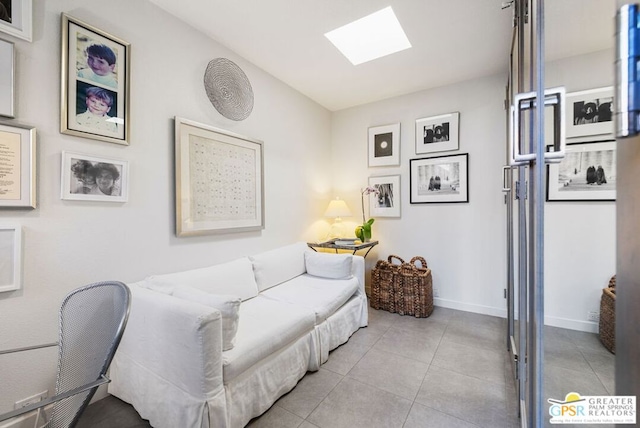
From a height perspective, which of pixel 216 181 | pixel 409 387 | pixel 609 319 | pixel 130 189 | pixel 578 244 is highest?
pixel 216 181

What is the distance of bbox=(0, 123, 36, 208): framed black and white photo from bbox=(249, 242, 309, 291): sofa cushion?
154cm

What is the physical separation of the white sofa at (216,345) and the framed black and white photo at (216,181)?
1.34 feet

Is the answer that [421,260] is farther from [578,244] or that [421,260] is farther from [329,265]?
[578,244]

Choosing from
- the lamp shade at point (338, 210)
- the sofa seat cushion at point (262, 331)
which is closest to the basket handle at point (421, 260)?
the lamp shade at point (338, 210)

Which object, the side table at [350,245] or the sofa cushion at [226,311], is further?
the side table at [350,245]

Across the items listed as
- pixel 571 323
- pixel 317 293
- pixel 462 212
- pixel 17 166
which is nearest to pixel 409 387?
pixel 317 293

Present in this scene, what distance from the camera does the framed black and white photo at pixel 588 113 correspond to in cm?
57

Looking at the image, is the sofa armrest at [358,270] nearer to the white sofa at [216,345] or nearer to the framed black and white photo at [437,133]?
the white sofa at [216,345]

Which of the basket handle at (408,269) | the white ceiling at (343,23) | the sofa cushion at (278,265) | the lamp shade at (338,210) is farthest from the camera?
the lamp shade at (338,210)

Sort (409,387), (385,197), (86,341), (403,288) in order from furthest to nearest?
(385,197), (403,288), (409,387), (86,341)

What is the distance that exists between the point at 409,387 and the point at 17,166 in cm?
260

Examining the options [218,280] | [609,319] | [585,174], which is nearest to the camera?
[609,319]

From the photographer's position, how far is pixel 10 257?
4.38 ft

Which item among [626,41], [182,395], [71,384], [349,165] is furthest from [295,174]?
[626,41]
